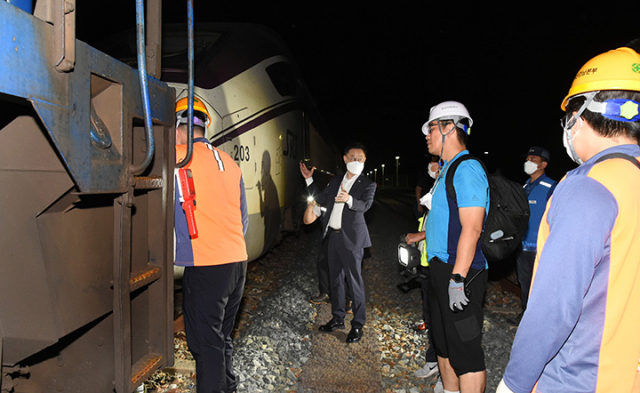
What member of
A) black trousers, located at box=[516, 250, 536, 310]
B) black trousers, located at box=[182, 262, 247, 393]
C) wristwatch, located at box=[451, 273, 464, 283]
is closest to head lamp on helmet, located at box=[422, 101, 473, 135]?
wristwatch, located at box=[451, 273, 464, 283]

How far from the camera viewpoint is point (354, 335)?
4.22 meters

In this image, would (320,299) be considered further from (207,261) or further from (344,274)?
(207,261)

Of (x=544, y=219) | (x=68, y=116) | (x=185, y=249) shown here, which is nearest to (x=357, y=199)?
(x=185, y=249)

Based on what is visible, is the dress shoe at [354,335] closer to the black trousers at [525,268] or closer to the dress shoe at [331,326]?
the dress shoe at [331,326]

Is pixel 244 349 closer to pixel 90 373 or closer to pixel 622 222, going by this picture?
pixel 90 373

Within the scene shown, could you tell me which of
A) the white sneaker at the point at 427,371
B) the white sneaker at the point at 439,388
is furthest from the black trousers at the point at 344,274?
the white sneaker at the point at 439,388

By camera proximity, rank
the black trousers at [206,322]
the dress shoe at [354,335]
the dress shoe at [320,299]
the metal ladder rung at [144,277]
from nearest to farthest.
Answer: the metal ladder rung at [144,277]
the black trousers at [206,322]
the dress shoe at [354,335]
the dress shoe at [320,299]

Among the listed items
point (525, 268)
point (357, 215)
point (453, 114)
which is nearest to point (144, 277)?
point (453, 114)

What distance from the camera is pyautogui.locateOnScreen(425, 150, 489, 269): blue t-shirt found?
2.52m

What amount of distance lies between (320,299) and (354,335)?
137 cm

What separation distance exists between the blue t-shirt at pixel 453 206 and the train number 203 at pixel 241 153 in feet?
8.29

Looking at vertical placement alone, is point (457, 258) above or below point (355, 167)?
below

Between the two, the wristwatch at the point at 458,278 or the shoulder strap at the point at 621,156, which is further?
the wristwatch at the point at 458,278

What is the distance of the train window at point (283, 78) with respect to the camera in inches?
237
